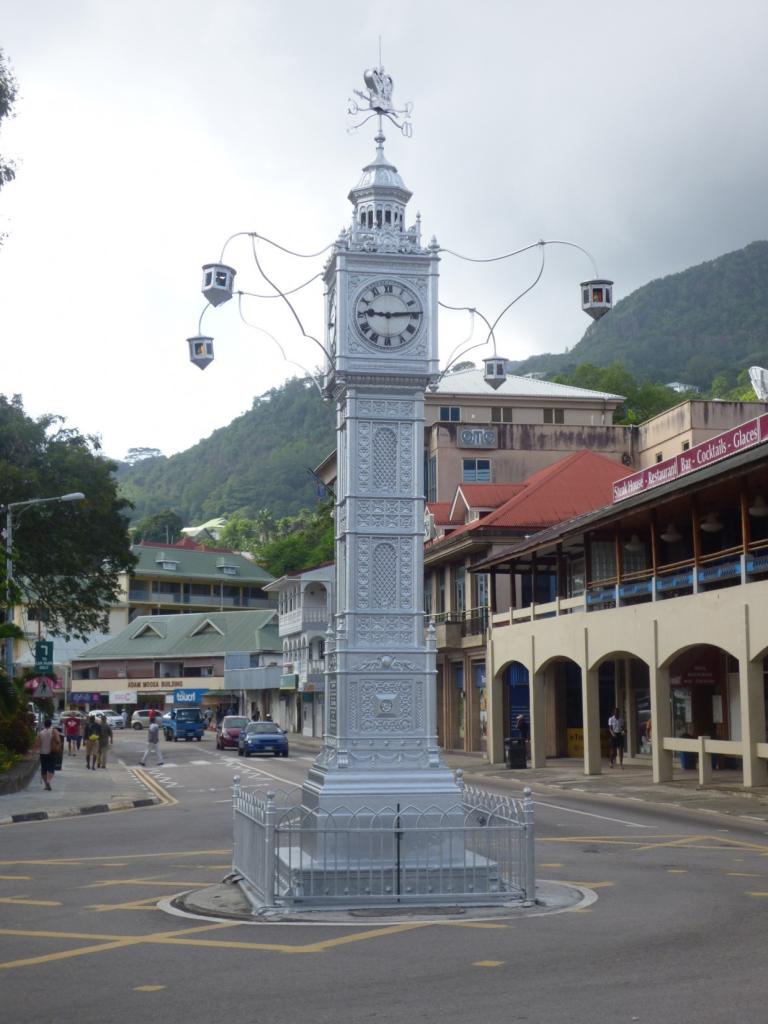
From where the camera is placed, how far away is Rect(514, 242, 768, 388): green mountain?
162 m

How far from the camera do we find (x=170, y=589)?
359 feet

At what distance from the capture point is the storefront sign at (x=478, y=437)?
5912cm

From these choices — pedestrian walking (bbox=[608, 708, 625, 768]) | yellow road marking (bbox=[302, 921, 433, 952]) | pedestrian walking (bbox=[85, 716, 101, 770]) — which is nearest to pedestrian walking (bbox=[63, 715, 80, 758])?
pedestrian walking (bbox=[85, 716, 101, 770])

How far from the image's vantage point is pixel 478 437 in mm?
59250

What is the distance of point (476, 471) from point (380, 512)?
151ft

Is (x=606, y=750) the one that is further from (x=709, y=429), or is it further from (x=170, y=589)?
(x=170, y=589)

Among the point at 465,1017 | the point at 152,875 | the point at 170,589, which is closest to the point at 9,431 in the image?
the point at 152,875

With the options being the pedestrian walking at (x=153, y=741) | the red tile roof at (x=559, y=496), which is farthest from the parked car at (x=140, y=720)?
the pedestrian walking at (x=153, y=741)

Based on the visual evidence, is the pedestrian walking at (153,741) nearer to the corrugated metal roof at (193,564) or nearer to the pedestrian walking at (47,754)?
the pedestrian walking at (47,754)

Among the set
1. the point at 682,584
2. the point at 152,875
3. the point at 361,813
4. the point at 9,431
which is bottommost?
the point at 152,875

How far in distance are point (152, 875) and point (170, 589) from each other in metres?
95.5

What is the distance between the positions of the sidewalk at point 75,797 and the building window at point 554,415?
117 ft

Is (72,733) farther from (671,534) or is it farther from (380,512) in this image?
(380,512)

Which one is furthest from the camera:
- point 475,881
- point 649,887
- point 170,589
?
point 170,589
